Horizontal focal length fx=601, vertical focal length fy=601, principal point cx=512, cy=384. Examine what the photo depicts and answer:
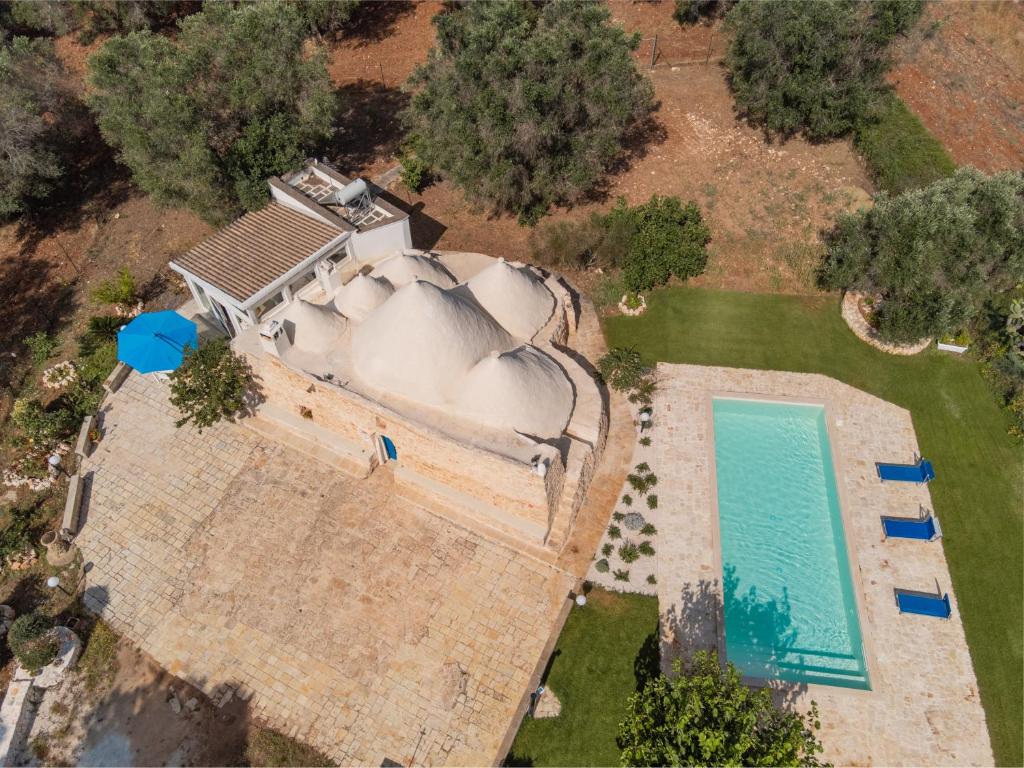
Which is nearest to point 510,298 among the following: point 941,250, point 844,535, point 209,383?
point 209,383

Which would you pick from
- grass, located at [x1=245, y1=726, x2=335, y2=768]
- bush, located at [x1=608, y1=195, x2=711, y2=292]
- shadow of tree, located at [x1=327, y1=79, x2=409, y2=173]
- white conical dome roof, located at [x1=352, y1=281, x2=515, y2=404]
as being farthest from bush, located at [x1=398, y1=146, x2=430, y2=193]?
grass, located at [x1=245, y1=726, x2=335, y2=768]

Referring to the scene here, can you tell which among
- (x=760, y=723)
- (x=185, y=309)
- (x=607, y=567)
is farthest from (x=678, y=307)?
(x=185, y=309)

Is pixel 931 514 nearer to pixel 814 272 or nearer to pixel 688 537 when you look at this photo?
pixel 688 537

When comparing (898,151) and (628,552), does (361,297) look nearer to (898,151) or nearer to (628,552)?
(628,552)

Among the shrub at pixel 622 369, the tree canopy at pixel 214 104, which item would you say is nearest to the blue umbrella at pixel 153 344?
the tree canopy at pixel 214 104

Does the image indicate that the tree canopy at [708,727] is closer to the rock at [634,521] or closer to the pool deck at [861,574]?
the pool deck at [861,574]

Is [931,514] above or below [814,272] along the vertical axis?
below
